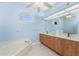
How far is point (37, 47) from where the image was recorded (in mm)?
3680

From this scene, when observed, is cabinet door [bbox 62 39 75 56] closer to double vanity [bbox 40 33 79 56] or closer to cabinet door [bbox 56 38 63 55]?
double vanity [bbox 40 33 79 56]

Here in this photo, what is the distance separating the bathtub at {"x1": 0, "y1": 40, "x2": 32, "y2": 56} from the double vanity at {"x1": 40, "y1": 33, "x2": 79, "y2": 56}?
1.32 ft

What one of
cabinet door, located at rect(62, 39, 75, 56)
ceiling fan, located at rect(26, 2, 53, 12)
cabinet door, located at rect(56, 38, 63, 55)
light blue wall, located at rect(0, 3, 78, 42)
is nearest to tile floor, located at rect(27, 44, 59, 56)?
light blue wall, located at rect(0, 3, 78, 42)

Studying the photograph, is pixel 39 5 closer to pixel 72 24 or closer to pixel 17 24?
pixel 17 24

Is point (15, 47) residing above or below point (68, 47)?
above

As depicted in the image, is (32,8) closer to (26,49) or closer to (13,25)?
(13,25)

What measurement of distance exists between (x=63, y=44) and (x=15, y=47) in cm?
163

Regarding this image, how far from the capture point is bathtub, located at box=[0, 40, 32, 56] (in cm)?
313

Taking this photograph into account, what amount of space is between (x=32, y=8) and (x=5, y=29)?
2.47 feet

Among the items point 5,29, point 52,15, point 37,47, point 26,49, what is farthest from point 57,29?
point 5,29

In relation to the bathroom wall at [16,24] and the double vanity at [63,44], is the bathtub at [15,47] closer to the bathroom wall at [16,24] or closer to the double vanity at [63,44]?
the bathroom wall at [16,24]

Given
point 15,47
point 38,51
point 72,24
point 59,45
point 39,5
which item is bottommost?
point 59,45

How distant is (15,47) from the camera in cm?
343

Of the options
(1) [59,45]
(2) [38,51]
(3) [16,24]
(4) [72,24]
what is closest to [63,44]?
(1) [59,45]
